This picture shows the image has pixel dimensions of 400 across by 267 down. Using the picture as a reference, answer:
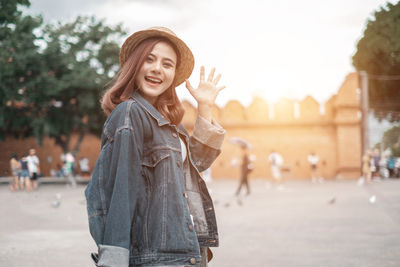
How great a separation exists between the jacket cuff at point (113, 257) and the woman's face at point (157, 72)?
864mm

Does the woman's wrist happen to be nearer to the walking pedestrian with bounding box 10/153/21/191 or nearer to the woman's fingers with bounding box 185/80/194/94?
the woman's fingers with bounding box 185/80/194/94

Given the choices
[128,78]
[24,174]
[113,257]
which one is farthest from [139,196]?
[24,174]

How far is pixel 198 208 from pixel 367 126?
71.6 ft

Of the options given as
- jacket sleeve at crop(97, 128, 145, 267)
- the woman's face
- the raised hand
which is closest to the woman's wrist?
the raised hand

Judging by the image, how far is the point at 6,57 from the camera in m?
16.0

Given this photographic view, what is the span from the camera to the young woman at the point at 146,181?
1857 millimetres

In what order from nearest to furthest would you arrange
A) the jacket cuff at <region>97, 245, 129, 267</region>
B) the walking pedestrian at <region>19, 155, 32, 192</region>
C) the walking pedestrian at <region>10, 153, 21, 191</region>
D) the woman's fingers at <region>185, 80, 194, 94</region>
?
the jacket cuff at <region>97, 245, 129, 267</region>, the woman's fingers at <region>185, 80, 194, 94</region>, the walking pedestrian at <region>10, 153, 21, 191</region>, the walking pedestrian at <region>19, 155, 32, 192</region>

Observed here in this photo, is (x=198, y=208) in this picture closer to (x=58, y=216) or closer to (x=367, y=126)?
(x=58, y=216)

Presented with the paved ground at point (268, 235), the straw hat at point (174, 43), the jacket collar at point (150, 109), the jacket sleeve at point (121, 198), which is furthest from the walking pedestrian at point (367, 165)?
the jacket sleeve at point (121, 198)

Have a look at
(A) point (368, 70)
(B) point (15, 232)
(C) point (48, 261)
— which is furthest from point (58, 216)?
(A) point (368, 70)

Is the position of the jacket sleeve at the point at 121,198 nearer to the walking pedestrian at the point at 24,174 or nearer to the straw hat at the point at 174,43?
the straw hat at the point at 174,43

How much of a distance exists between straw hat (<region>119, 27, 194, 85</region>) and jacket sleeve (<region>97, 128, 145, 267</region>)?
25.8 inches

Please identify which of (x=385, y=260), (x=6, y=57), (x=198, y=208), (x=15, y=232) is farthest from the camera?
(x=6, y=57)

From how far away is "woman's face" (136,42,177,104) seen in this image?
2.28 meters
